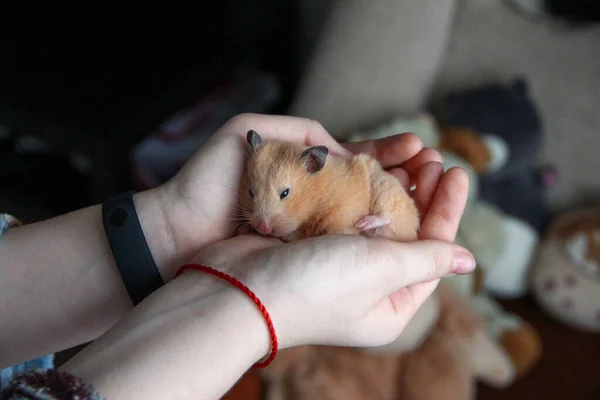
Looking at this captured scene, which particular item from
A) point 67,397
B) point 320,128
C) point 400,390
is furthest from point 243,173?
point 400,390

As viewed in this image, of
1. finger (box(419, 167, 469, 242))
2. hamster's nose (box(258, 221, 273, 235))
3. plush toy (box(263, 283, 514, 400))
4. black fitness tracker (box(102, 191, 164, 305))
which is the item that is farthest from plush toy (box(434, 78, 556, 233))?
black fitness tracker (box(102, 191, 164, 305))

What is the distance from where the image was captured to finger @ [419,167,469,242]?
1112 mm

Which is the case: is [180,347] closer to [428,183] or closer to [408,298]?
[408,298]

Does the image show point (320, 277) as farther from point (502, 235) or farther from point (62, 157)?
point (62, 157)

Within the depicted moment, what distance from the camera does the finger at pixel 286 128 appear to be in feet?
4.07

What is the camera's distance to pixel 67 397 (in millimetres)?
630

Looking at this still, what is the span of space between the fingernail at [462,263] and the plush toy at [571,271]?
3.73ft

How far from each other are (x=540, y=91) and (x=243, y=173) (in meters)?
1.61

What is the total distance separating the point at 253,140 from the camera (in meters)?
1.15

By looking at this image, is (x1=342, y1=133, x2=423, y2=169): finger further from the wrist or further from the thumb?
the wrist

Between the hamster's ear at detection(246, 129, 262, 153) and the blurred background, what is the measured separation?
2.31 feet

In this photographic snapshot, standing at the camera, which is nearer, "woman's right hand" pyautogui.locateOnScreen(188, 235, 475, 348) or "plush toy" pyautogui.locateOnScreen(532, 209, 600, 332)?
"woman's right hand" pyautogui.locateOnScreen(188, 235, 475, 348)

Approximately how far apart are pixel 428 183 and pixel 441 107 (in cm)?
118

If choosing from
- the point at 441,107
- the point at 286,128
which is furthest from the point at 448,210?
the point at 441,107
